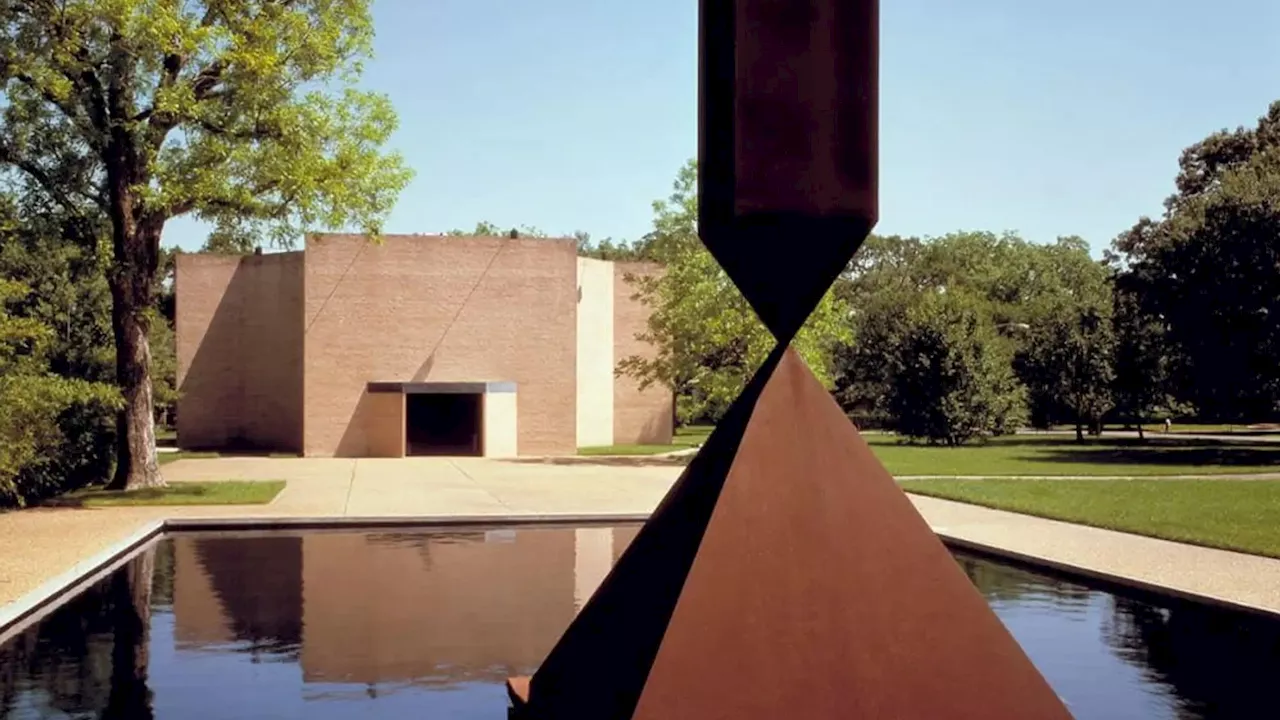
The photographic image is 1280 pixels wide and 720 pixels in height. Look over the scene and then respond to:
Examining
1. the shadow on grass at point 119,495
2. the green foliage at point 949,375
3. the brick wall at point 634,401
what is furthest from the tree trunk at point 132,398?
the green foliage at point 949,375

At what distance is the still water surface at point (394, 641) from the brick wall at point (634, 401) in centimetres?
2696

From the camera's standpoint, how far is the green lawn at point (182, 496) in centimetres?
1900

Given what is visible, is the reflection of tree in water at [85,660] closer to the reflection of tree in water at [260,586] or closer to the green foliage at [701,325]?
the reflection of tree in water at [260,586]

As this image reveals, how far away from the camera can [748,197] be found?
5.32 metres

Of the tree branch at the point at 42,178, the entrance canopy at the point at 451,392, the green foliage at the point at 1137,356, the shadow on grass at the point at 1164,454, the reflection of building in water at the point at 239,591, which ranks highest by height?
the tree branch at the point at 42,178

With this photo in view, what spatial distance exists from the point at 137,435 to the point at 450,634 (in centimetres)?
1345

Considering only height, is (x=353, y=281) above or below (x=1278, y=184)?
below

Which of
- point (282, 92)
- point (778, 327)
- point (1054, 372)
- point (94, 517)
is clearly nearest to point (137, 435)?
point (94, 517)

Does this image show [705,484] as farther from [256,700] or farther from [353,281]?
[353,281]

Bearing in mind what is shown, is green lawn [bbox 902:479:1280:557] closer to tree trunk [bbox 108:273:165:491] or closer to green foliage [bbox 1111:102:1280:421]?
green foliage [bbox 1111:102:1280:421]

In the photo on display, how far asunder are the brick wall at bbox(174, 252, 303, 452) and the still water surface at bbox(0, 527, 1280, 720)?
24.6 m

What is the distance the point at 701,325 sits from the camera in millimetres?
30500

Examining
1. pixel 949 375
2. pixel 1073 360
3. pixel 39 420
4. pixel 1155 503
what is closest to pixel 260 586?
pixel 39 420

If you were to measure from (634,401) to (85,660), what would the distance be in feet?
107
